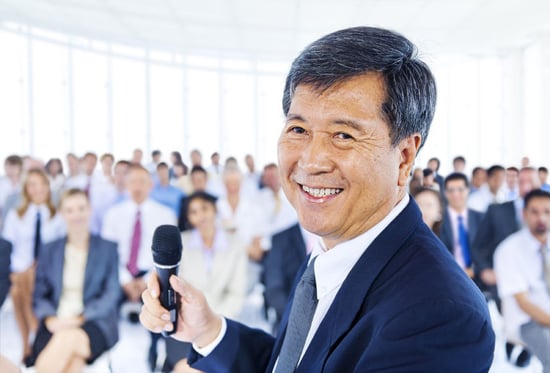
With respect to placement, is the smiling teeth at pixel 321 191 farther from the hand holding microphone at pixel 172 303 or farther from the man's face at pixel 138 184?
the man's face at pixel 138 184

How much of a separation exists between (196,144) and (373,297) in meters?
12.1

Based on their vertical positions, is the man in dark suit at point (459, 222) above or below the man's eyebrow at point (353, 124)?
below

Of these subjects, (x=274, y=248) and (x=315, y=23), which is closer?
(x=274, y=248)

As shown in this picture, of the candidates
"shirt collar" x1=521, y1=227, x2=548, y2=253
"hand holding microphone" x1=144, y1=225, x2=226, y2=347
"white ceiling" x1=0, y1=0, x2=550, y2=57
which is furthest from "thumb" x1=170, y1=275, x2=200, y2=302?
"white ceiling" x1=0, y1=0, x2=550, y2=57

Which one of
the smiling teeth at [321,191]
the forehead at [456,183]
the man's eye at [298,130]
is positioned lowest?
the forehead at [456,183]

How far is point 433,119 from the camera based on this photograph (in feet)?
3.68

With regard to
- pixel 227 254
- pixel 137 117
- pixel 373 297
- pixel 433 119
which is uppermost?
pixel 137 117

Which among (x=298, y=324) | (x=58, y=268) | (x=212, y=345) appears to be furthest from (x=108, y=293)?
(x=298, y=324)

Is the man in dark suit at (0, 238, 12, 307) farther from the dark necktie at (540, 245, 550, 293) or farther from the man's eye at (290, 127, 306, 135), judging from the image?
the dark necktie at (540, 245, 550, 293)

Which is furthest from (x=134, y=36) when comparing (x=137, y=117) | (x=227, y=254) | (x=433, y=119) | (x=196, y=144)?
(x=433, y=119)

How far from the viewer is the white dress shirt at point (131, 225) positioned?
4230 mm

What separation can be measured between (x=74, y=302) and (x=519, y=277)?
296 cm

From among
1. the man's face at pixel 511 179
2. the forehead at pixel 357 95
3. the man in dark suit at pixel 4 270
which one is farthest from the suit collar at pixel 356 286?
the man's face at pixel 511 179

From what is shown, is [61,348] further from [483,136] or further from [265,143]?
[483,136]
